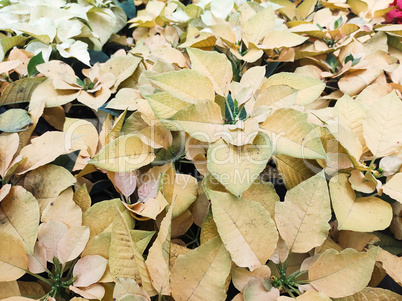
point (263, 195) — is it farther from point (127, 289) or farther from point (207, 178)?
point (127, 289)

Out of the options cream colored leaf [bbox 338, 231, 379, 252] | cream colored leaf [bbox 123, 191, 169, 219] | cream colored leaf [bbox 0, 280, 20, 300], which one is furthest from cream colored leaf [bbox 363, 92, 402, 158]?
cream colored leaf [bbox 0, 280, 20, 300]

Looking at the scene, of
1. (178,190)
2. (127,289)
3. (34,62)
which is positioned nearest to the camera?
(127,289)

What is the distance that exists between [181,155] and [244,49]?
35 cm

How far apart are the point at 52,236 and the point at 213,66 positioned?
385 mm

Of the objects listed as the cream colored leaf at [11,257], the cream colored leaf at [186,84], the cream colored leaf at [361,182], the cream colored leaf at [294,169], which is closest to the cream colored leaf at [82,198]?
the cream colored leaf at [11,257]

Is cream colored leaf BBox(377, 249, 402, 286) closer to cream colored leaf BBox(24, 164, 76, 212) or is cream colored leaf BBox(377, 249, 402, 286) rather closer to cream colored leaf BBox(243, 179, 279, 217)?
cream colored leaf BBox(243, 179, 279, 217)

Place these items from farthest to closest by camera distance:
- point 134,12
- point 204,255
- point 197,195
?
point 134,12 < point 197,195 < point 204,255

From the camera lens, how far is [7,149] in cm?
56

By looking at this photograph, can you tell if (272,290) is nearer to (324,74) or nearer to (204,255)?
(204,255)

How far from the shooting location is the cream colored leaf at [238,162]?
43cm

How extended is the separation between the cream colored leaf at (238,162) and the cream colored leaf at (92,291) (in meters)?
0.22

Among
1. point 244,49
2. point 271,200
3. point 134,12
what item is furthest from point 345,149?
point 134,12

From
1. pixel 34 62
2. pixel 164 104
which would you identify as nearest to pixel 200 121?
pixel 164 104

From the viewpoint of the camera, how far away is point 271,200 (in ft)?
1.66
